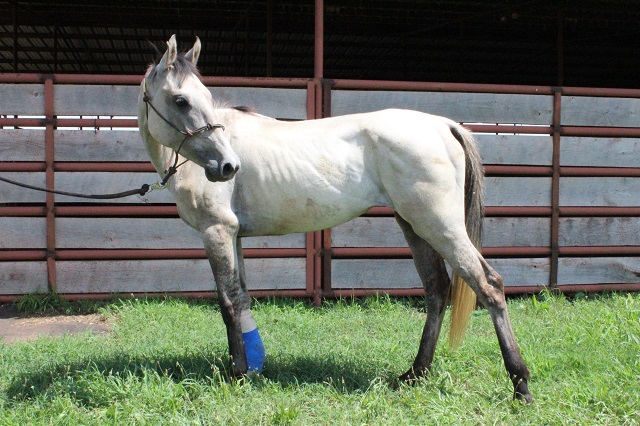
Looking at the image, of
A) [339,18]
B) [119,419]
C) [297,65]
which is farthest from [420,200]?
[297,65]

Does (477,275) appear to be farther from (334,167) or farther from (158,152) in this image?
(158,152)

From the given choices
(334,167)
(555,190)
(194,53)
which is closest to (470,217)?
(334,167)

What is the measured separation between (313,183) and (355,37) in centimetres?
976

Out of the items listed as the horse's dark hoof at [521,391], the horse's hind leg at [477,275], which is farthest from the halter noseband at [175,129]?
Answer: the horse's dark hoof at [521,391]

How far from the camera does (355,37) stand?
12648 mm

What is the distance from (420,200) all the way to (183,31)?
1036cm

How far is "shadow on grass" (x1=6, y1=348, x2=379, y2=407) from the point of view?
342 cm

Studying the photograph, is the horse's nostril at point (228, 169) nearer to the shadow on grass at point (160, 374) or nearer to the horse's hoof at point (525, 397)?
the shadow on grass at point (160, 374)

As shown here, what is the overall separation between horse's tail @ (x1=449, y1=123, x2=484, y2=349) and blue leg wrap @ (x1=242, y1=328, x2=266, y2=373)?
1.23m

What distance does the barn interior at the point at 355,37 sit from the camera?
32.0 feet

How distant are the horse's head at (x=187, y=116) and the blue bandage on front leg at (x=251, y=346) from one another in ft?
3.24

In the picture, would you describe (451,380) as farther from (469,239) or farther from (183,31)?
(183,31)

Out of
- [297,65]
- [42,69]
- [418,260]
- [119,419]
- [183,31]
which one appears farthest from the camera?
[42,69]

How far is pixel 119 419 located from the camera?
3084 millimetres
